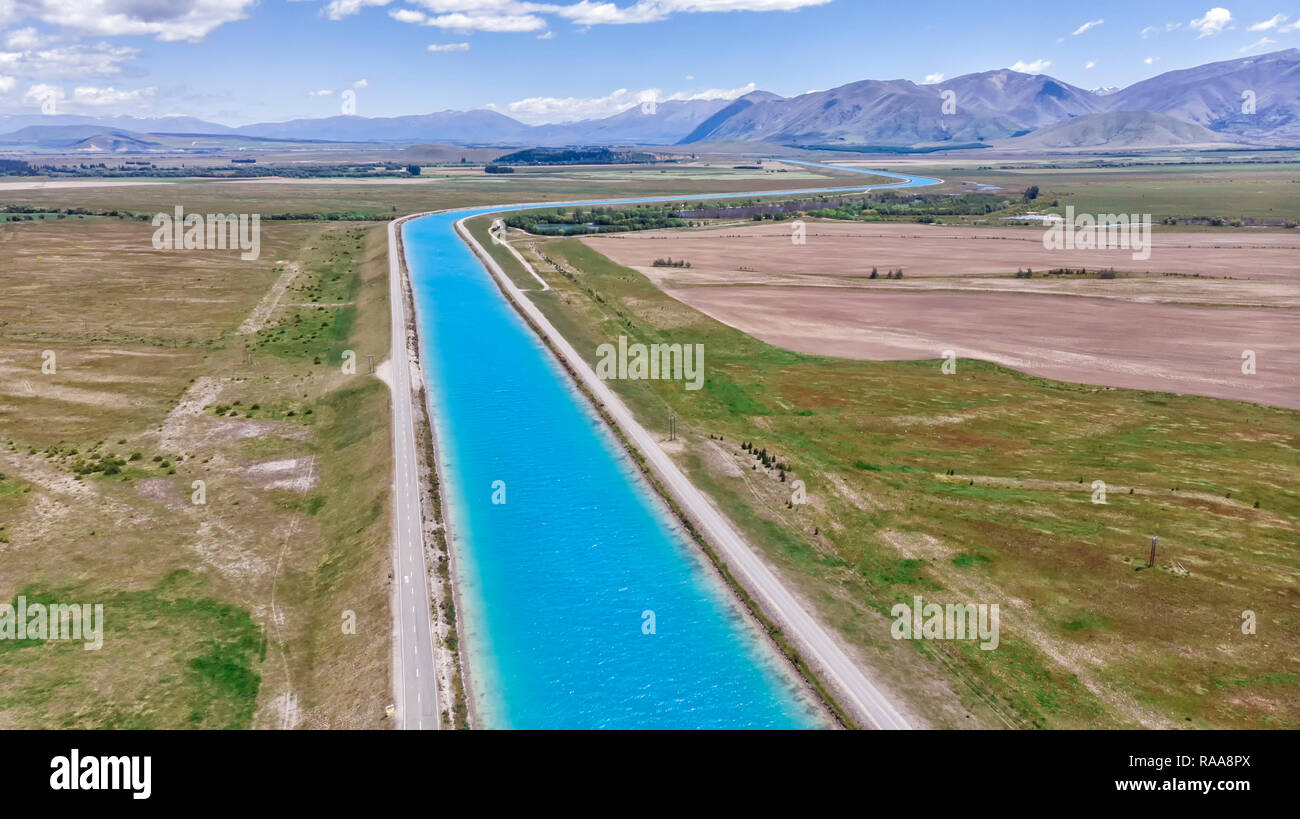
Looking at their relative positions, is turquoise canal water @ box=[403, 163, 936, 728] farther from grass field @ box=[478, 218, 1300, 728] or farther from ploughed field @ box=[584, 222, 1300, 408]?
ploughed field @ box=[584, 222, 1300, 408]

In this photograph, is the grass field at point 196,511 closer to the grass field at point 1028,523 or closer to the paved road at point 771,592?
the paved road at point 771,592

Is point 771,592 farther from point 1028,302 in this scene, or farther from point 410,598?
point 1028,302

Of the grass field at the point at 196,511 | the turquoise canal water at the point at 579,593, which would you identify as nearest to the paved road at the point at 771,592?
the turquoise canal water at the point at 579,593

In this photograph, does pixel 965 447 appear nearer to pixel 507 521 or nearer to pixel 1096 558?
pixel 1096 558

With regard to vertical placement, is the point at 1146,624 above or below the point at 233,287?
below

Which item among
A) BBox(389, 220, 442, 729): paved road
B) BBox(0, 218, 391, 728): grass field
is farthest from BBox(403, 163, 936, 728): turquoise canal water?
BBox(0, 218, 391, 728): grass field
